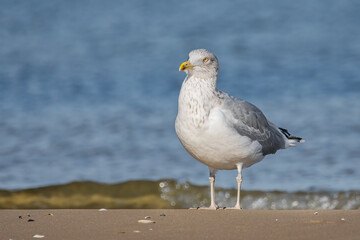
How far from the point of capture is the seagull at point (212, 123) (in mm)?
5855

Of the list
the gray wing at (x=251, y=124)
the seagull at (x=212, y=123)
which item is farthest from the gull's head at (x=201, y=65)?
the gray wing at (x=251, y=124)

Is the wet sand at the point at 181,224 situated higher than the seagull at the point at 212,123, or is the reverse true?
the seagull at the point at 212,123

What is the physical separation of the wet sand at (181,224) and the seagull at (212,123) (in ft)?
1.75

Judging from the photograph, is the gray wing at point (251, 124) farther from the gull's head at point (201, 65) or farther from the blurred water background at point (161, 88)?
the blurred water background at point (161, 88)

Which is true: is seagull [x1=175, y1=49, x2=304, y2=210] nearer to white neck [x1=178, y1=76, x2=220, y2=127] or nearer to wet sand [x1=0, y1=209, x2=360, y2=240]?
white neck [x1=178, y1=76, x2=220, y2=127]

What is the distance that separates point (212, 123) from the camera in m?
5.84

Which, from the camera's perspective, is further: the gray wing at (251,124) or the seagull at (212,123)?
the gray wing at (251,124)

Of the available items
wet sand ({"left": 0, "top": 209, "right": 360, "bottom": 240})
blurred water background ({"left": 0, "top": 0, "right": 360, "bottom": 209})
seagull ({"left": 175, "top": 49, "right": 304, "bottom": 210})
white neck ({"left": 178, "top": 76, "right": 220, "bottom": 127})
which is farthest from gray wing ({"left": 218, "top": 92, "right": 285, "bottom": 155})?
blurred water background ({"left": 0, "top": 0, "right": 360, "bottom": 209})

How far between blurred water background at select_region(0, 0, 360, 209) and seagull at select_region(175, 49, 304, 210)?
217cm

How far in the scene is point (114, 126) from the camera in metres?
11.8

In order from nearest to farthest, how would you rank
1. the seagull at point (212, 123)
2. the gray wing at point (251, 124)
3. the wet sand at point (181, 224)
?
the wet sand at point (181, 224) → the seagull at point (212, 123) → the gray wing at point (251, 124)

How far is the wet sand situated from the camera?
4578mm

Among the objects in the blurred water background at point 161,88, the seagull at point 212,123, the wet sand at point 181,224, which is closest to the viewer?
the wet sand at point 181,224

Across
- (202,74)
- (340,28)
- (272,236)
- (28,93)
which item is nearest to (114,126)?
(28,93)
